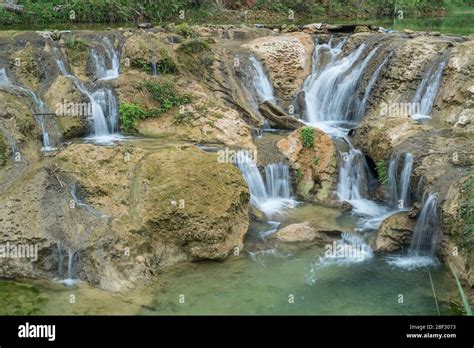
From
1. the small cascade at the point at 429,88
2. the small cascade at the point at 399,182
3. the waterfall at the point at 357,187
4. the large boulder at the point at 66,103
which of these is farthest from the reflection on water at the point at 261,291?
the small cascade at the point at 429,88

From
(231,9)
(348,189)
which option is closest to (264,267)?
(348,189)

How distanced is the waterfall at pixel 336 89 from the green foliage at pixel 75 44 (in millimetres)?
6509

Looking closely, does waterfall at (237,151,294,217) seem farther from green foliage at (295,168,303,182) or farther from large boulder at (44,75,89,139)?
large boulder at (44,75,89,139)

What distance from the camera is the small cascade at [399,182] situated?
36.6 ft

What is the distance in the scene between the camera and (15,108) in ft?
37.2

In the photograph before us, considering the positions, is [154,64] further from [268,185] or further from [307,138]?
[268,185]

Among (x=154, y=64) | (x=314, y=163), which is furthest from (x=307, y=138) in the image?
(x=154, y=64)

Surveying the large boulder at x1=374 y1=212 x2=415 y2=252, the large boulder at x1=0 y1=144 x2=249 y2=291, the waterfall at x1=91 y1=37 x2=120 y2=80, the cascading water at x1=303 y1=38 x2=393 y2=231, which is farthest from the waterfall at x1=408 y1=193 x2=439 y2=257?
the waterfall at x1=91 y1=37 x2=120 y2=80

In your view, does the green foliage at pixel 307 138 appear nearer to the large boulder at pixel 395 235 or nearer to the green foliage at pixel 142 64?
the large boulder at pixel 395 235

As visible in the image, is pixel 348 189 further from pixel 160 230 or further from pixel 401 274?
pixel 160 230

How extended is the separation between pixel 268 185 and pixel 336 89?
5082 millimetres

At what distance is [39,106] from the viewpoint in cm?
1223

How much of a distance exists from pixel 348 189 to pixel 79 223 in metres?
6.24

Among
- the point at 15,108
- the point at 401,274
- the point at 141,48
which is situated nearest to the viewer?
the point at 401,274
